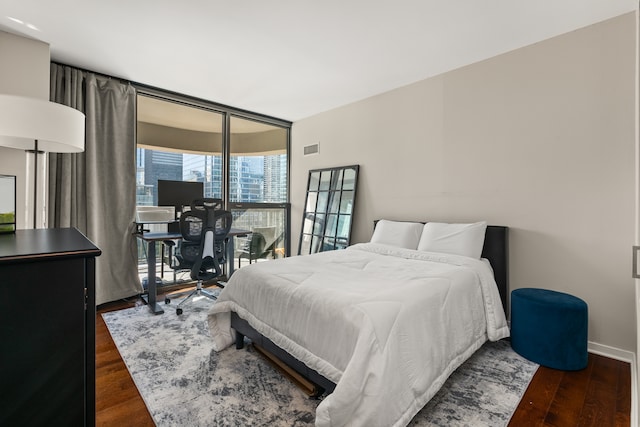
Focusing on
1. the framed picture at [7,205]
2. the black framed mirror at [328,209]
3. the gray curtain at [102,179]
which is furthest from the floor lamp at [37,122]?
→ the black framed mirror at [328,209]

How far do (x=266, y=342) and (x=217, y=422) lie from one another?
0.53 metres

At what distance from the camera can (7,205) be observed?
1461mm

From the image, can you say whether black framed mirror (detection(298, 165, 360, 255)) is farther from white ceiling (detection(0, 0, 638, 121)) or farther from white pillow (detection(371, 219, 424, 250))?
white ceiling (detection(0, 0, 638, 121))

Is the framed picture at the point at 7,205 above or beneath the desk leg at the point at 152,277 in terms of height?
above

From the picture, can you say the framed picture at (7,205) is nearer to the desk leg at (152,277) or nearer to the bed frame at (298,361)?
the bed frame at (298,361)

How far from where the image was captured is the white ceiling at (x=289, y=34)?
2.15 metres

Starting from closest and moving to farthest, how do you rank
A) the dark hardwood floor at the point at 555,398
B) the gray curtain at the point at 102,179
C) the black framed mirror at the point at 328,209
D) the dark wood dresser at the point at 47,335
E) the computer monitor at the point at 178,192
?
the dark wood dresser at the point at 47,335, the dark hardwood floor at the point at 555,398, the gray curtain at the point at 102,179, the computer monitor at the point at 178,192, the black framed mirror at the point at 328,209

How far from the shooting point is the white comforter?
1.29m

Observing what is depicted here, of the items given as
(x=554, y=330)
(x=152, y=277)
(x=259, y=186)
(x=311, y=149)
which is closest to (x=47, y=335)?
(x=152, y=277)

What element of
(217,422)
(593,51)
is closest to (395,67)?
(593,51)

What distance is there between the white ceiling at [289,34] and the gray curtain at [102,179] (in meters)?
0.25

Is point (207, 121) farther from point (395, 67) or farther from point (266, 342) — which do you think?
point (266, 342)

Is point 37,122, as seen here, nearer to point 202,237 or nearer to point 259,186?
point 202,237

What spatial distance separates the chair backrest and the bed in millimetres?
1003
